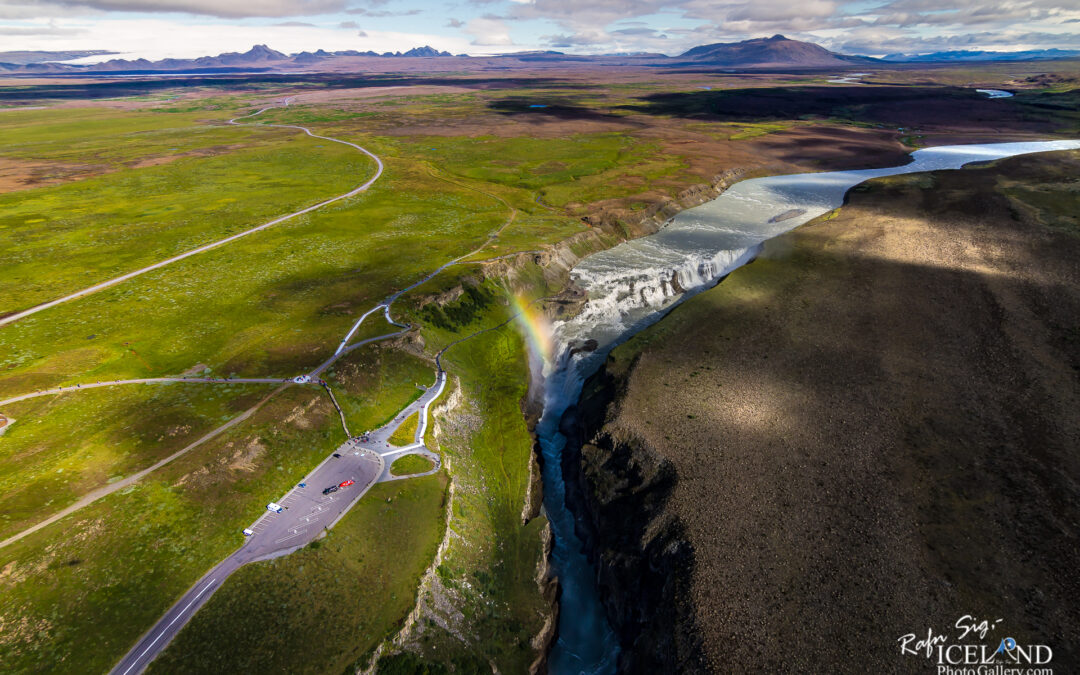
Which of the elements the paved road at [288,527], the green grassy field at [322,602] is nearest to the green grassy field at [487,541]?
the green grassy field at [322,602]

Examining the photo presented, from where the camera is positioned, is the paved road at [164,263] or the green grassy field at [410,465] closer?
the green grassy field at [410,465]

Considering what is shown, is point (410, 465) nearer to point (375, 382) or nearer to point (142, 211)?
point (375, 382)

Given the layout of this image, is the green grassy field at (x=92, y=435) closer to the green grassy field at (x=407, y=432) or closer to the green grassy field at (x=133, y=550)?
the green grassy field at (x=133, y=550)

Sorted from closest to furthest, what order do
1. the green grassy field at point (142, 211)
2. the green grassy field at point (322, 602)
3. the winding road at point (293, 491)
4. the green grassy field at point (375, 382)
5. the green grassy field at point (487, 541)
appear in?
the green grassy field at point (322, 602), the winding road at point (293, 491), the green grassy field at point (487, 541), the green grassy field at point (375, 382), the green grassy field at point (142, 211)

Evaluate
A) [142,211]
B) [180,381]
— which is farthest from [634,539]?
[142,211]

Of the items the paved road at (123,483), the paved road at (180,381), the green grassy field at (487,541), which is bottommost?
the green grassy field at (487,541)

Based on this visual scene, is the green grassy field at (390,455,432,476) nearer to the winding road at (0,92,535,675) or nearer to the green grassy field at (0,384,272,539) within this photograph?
the winding road at (0,92,535,675)

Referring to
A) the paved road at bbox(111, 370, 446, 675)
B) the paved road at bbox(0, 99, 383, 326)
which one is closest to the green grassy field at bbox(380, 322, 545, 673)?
the paved road at bbox(111, 370, 446, 675)

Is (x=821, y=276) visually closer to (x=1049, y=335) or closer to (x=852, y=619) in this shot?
(x=1049, y=335)
